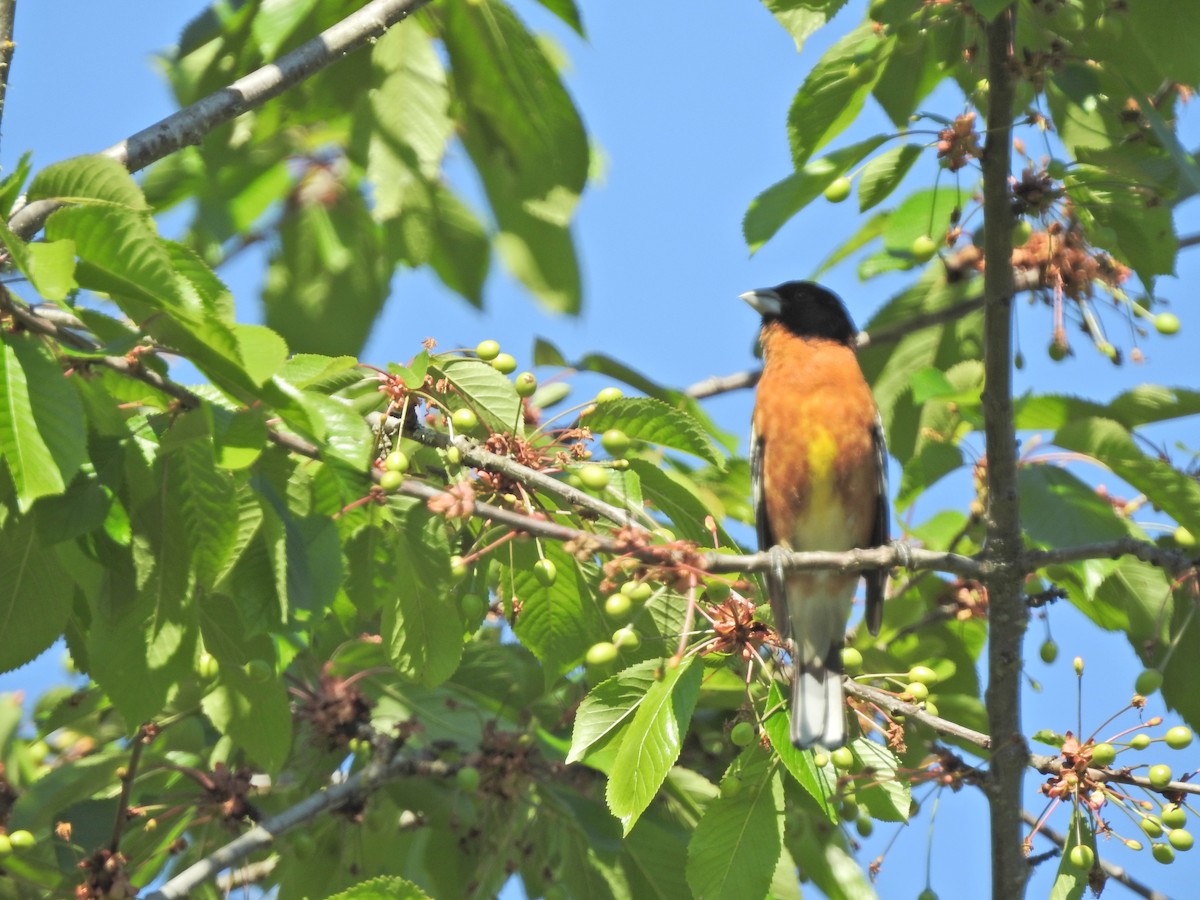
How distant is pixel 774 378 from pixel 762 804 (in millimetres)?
Answer: 2779

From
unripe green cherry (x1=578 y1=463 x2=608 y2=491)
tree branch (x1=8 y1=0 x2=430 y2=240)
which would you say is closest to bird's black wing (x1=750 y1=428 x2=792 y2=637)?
unripe green cherry (x1=578 y1=463 x2=608 y2=491)

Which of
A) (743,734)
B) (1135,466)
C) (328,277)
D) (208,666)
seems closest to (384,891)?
(208,666)

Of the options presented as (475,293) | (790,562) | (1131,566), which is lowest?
(1131,566)

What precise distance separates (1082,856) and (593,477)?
1617 mm

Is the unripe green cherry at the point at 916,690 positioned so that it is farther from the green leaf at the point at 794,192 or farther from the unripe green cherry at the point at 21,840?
the unripe green cherry at the point at 21,840

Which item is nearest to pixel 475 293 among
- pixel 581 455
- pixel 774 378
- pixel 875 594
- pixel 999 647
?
pixel 774 378

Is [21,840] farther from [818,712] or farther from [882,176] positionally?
[882,176]

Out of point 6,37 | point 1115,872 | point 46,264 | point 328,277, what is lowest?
point 1115,872

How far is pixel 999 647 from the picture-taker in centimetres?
396

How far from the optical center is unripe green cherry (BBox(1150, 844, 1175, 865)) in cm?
352

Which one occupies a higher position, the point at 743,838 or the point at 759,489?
the point at 759,489

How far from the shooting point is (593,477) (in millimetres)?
3426

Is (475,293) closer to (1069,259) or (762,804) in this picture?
(1069,259)

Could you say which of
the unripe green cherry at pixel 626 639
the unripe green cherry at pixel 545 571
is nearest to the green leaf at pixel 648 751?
the unripe green cherry at pixel 626 639
